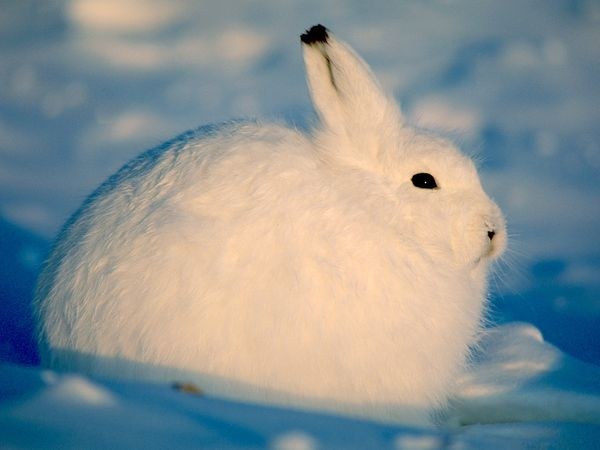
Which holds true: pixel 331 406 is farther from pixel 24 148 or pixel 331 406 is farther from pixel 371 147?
pixel 24 148

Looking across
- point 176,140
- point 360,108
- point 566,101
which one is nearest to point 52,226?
point 176,140

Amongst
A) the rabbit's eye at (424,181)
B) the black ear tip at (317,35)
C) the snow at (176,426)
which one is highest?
the black ear tip at (317,35)

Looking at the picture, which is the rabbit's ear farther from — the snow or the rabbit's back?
the snow

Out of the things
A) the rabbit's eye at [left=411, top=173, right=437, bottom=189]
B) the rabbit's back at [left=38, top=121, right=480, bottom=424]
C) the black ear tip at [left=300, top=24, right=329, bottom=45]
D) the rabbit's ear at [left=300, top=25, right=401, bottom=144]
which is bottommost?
the rabbit's back at [left=38, top=121, right=480, bottom=424]

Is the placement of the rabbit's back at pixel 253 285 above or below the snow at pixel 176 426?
above

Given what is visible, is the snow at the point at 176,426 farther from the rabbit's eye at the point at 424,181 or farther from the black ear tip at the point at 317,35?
the black ear tip at the point at 317,35

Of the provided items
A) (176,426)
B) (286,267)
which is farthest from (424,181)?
(176,426)

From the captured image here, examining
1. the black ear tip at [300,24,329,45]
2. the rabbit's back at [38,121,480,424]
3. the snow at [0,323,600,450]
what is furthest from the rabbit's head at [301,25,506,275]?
the snow at [0,323,600,450]

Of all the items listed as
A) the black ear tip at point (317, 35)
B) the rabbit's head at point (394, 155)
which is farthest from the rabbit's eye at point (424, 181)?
the black ear tip at point (317, 35)
